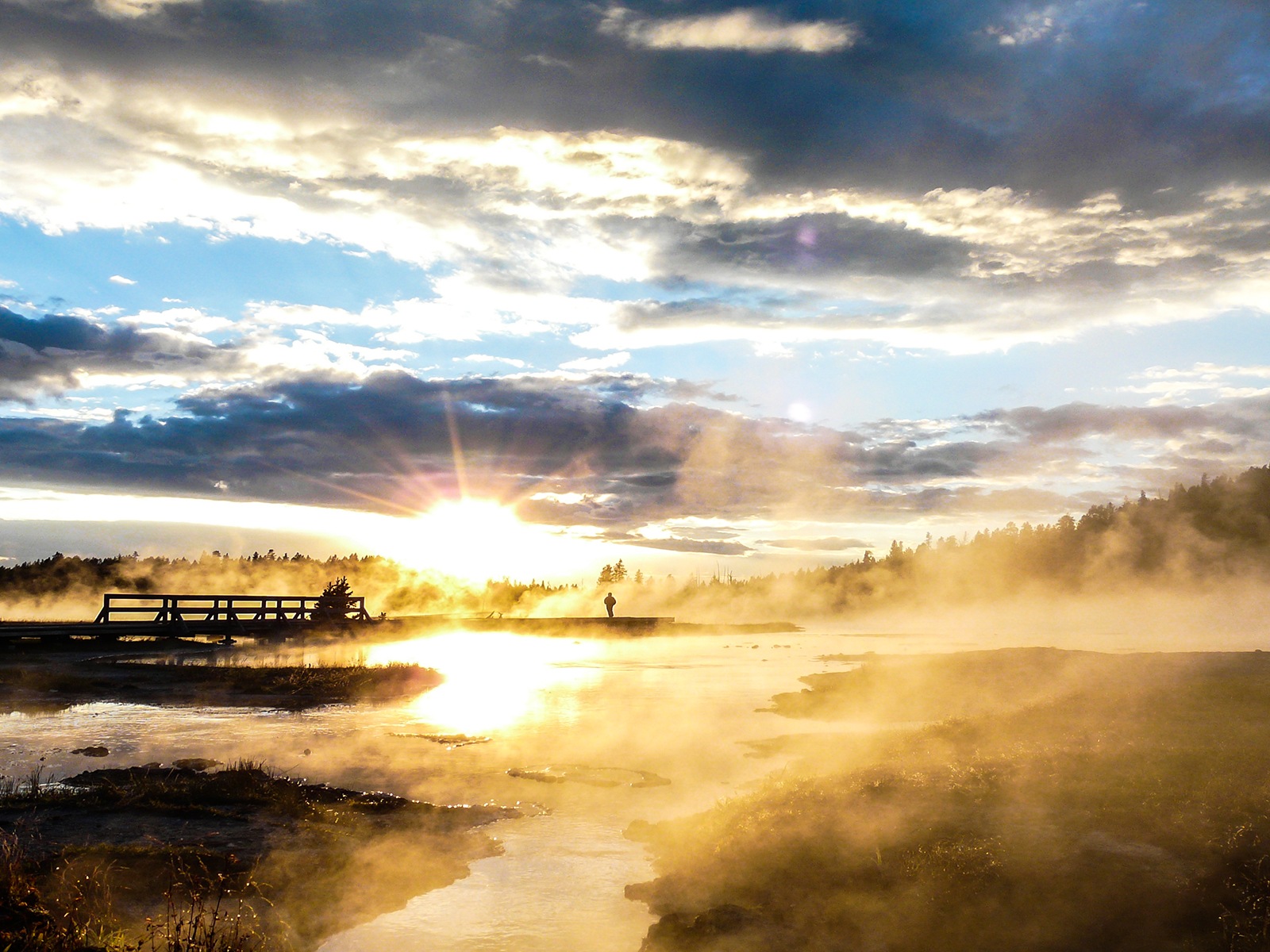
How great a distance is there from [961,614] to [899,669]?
137m

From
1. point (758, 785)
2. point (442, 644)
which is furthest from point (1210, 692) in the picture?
point (442, 644)

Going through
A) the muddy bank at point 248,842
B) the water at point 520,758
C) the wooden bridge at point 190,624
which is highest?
the wooden bridge at point 190,624

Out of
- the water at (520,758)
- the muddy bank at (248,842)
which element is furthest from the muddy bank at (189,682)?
the muddy bank at (248,842)

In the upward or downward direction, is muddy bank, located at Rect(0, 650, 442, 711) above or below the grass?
below

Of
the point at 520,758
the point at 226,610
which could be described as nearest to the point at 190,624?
the point at 226,610

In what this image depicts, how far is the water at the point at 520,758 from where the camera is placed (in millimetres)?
12430

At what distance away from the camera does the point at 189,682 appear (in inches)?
1321

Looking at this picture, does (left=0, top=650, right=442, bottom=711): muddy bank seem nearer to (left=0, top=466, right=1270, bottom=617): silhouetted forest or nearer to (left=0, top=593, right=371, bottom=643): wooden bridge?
(left=0, top=593, right=371, bottom=643): wooden bridge

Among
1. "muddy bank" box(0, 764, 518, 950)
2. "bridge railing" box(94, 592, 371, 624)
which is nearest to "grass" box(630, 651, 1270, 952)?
"muddy bank" box(0, 764, 518, 950)

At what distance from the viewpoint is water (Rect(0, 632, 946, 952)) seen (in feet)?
40.8

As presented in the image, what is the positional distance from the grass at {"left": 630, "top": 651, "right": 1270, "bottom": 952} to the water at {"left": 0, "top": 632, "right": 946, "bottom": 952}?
4.33ft

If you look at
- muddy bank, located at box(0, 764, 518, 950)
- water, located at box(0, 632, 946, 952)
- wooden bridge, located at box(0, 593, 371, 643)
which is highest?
wooden bridge, located at box(0, 593, 371, 643)

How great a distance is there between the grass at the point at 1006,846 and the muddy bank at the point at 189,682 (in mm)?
20650

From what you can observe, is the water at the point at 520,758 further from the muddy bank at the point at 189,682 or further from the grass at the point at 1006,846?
the muddy bank at the point at 189,682
